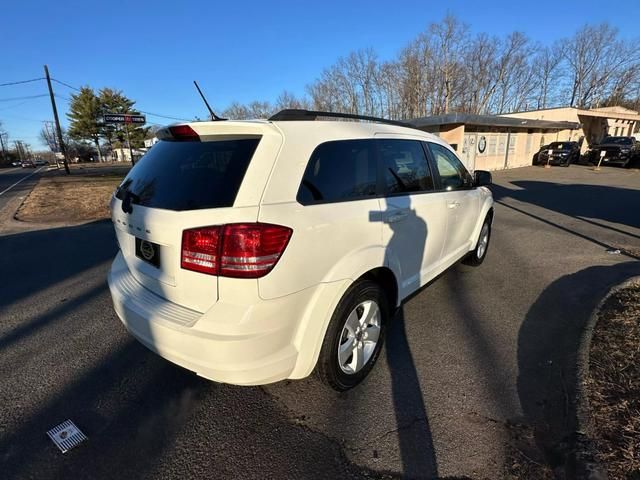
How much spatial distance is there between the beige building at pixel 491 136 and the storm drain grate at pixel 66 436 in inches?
727

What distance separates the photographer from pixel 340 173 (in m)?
2.22

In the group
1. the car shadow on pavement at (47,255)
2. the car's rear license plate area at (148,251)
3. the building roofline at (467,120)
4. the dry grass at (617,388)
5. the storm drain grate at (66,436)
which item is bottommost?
the storm drain grate at (66,436)

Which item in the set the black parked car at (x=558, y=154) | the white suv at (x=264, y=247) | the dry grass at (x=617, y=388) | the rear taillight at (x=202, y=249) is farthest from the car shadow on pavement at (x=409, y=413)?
the black parked car at (x=558, y=154)

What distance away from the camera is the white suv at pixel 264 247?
1.75 metres

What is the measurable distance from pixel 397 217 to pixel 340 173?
25.3 inches

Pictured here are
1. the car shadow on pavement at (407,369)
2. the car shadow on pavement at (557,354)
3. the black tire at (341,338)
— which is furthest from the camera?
the black tire at (341,338)

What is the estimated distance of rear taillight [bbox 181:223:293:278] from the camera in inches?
66.9

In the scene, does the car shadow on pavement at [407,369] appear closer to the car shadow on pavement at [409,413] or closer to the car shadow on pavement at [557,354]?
the car shadow on pavement at [409,413]

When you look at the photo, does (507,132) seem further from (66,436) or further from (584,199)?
(66,436)

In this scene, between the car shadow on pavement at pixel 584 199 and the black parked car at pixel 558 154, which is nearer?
the car shadow on pavement at pixel 584 199

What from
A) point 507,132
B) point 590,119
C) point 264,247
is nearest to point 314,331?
point 264,247

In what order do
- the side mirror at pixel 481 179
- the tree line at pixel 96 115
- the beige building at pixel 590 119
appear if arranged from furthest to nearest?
the tree line at pixel 96 115
the beige building at pixel 590 119
the side mirror at pixel 481 179

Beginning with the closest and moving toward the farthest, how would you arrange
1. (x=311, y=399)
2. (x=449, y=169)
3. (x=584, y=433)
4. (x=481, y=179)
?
1. (x=584, y=433)
2. (x=311, y=399)
3. (x=449, y=169)
4. (x=481, y=179)

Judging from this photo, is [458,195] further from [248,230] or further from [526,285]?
[248,230]
